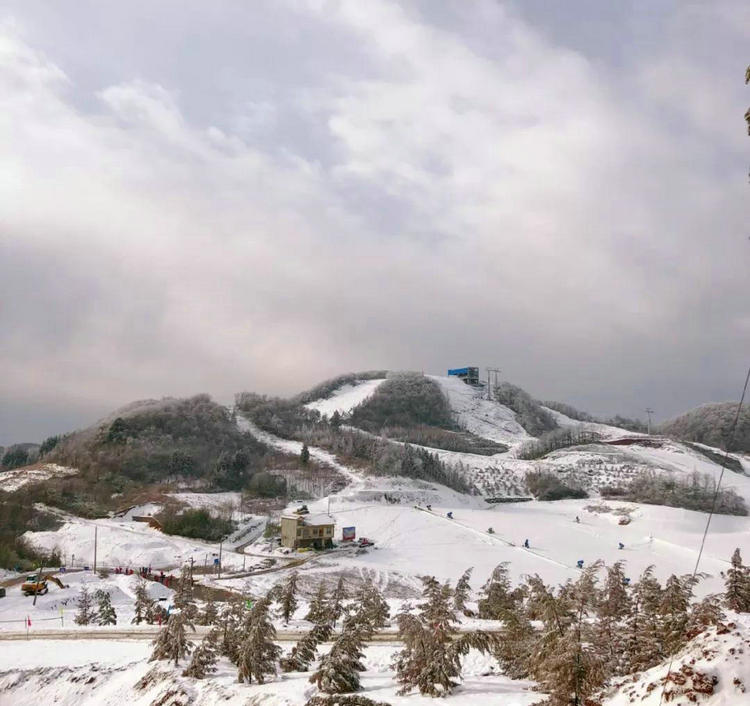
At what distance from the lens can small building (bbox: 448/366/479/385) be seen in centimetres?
18650

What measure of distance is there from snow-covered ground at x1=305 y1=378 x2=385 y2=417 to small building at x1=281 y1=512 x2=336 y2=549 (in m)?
90.0

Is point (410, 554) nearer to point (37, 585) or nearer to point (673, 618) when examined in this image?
point (37, 585)

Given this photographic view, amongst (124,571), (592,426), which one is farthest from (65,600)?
(592,426)

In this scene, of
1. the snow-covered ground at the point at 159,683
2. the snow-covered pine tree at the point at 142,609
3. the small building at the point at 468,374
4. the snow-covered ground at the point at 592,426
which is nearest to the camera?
the snow-covered ground at the point at 159,683

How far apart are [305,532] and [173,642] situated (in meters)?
36.3

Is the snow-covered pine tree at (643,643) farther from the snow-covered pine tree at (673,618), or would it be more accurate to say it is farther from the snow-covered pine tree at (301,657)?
the snow-covered pine tree at (301,657)

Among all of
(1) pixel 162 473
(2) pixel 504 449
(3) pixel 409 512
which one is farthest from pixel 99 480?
(2) pixel 504 449

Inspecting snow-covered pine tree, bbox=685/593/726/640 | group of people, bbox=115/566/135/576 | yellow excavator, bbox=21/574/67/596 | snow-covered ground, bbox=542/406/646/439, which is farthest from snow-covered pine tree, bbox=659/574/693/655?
snow-covered ground, bbox=542/406/646/439

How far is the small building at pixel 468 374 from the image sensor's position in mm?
186500

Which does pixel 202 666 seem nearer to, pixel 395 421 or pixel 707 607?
pixel 707 607

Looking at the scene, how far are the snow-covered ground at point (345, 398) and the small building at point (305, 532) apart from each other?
9004 centimetres

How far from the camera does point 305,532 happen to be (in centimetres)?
5056

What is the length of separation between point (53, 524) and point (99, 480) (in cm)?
1435

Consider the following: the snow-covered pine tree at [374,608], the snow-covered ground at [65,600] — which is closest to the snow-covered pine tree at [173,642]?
the snow-covered pine tree at [374,608]
